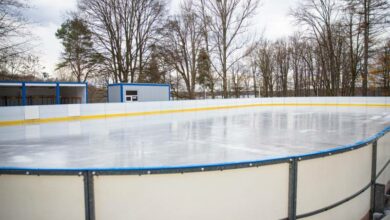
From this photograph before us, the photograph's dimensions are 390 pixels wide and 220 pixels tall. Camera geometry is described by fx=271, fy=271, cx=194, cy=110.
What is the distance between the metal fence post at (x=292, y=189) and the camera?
257 cm

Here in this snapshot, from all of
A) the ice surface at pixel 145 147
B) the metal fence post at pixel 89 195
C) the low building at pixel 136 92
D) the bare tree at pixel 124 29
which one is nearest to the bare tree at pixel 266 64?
the bare tree at pixel 124 29

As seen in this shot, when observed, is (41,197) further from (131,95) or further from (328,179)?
(131,95)

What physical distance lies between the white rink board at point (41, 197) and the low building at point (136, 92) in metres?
19.1

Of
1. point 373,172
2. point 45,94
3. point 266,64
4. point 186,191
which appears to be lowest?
point 373,172

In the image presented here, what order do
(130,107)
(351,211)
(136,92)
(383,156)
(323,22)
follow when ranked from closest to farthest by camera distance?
(351,211) → (383,156) → (130,107) → (136,92) → (323,22)

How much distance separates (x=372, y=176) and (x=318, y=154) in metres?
1.78

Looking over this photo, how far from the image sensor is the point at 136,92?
21.7 metres

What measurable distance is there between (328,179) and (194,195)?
155 centimetres

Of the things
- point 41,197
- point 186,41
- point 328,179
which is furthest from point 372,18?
point 41,197

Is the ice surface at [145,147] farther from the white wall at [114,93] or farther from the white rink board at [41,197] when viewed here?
the white wall at [114,93]

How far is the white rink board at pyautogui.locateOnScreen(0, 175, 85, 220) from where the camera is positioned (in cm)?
213

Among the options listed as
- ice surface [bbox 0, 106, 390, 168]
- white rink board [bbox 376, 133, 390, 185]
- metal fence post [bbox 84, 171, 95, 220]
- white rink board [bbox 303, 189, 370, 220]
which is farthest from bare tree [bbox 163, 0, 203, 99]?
metal fence post [bbox 84, 171, 95, 220]

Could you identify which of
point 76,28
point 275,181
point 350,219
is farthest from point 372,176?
point 76,28

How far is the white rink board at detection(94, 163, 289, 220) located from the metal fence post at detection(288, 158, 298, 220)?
81mm
